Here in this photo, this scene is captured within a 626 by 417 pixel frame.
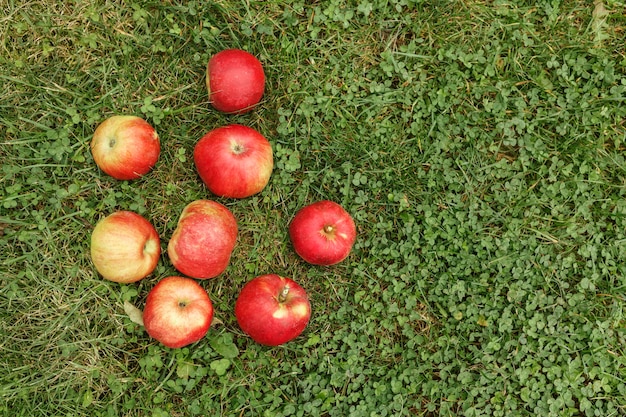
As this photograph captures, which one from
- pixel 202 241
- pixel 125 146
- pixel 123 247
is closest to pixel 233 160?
pixel 202 241

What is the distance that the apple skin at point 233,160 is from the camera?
3.45 meters

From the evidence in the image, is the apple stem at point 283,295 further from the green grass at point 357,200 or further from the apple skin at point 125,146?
the apple skin at point 125,146

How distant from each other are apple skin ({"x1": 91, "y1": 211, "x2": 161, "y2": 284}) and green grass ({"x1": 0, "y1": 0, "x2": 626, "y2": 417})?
20 centimetres

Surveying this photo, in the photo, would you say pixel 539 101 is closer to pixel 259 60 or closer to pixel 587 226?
pixel 587 226

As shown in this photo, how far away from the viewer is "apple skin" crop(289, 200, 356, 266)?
3564 millimetres

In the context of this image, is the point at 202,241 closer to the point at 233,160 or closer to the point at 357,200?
the point at 233,160

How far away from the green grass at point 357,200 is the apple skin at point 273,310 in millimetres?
231

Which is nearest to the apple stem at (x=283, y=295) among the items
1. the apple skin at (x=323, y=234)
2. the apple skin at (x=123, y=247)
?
the apple skin at (x=323, y=234)

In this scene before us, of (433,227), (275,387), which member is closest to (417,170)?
(433,227)

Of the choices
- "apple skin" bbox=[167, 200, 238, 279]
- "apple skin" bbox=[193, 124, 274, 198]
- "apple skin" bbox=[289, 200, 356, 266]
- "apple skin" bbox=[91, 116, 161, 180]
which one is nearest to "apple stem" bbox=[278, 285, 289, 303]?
"apple skin" bbox=[289, 200, 356, 266]

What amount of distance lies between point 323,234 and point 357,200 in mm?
423

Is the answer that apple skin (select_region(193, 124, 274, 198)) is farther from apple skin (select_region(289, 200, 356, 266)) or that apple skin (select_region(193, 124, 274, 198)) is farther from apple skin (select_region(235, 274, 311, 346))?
apple skin (select_region(235, 274, 311, 346))

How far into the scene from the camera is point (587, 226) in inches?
153

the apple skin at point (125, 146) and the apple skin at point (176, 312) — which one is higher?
the apple skin at point (125, 146)
